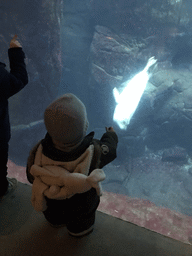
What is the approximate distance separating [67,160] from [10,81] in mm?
875

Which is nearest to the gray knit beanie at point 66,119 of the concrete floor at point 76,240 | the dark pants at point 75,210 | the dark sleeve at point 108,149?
the dark sleeve at point 108,149

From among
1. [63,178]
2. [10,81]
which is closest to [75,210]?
[63,178]

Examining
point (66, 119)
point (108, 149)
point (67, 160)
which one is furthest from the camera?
point (108, 149)

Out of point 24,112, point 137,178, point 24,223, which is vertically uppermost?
point 24,223

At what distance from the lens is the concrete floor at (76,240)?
1.34 meters

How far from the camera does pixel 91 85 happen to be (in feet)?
37.8

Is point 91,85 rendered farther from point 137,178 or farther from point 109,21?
point 137,178

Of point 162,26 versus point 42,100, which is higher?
point 162,26

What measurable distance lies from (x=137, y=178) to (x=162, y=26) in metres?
8.90

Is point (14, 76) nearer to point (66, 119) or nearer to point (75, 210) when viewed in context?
point (66, 119)

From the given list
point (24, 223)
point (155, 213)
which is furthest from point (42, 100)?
point (24, 223)

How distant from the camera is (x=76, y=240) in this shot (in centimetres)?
140

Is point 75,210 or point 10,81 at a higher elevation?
point 10,81

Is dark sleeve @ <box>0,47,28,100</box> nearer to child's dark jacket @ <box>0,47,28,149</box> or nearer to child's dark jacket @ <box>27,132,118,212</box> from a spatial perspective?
child's dark jacket @ <box>0,47,28,149</box>
